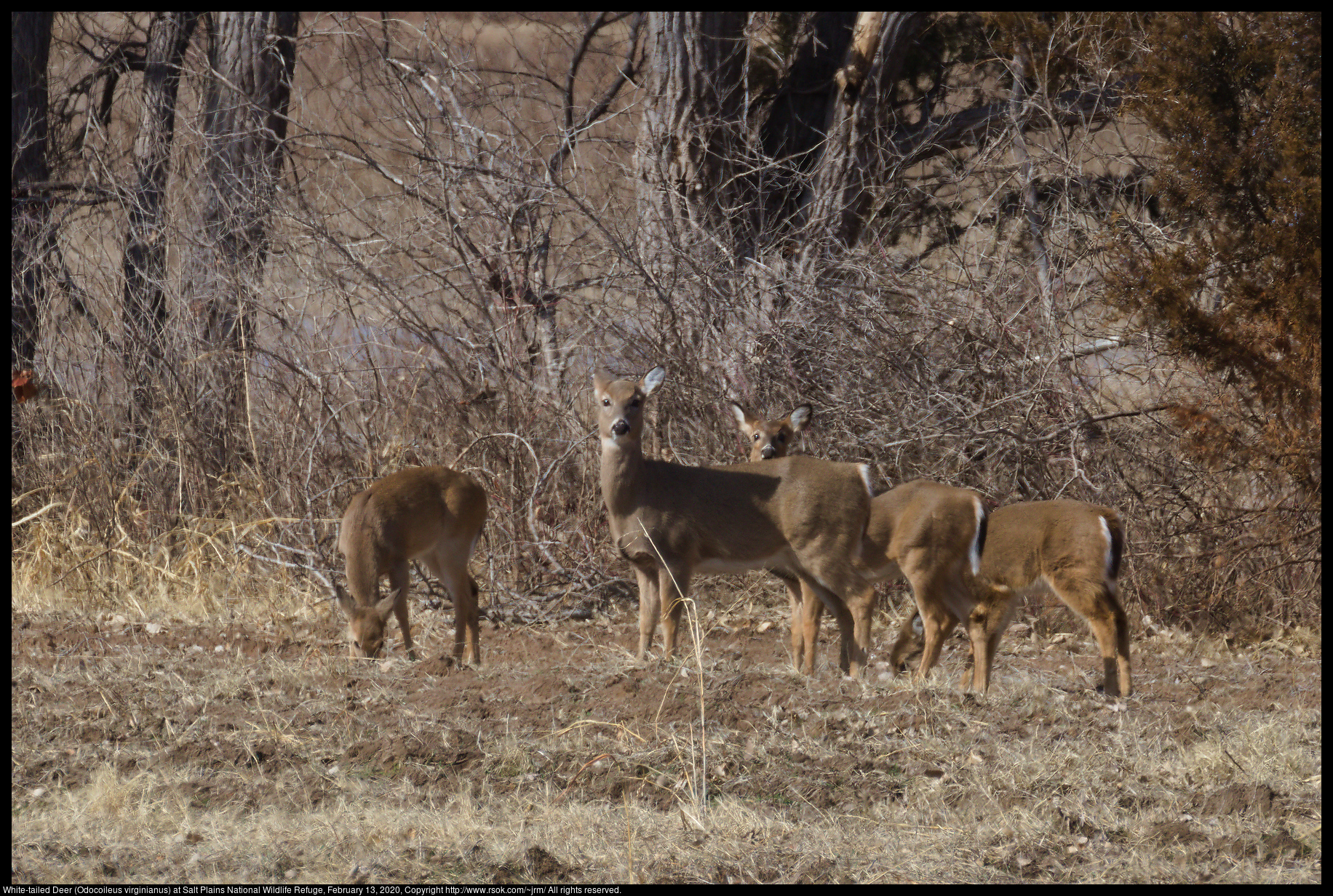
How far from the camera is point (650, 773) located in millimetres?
5121

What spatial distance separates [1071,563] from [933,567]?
713 millimetres

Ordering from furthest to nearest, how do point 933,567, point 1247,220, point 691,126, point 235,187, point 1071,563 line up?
point 235,187, point 691,126, point 1247,220, point 933,567, point 1071,563

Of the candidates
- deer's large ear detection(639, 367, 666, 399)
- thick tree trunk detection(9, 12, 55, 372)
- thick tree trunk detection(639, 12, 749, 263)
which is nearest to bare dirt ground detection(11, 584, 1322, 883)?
deer's large ear detection(639, 367, 666, 399)

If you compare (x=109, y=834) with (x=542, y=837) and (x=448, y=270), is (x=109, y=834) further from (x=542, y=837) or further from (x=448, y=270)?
(x=448, y=270)

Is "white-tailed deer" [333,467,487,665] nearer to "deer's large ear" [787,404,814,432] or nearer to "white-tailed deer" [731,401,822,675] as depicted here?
"white-tailed deer" [731,401,822,675]

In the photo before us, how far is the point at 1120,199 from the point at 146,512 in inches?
299

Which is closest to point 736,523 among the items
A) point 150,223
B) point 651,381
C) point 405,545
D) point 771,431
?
point 651,381

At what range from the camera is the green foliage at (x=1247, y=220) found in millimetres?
7527

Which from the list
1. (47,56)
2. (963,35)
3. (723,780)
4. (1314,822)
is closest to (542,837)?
(723,780)

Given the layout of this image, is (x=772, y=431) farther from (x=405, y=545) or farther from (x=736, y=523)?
(x=405, y=545)

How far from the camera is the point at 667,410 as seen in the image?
9.65 metres

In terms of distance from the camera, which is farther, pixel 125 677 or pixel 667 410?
pixel 667 410

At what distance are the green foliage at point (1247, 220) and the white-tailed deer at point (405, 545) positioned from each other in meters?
4.25

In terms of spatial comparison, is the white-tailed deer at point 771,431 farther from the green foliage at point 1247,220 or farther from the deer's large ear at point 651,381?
the green foliage at point 1247,220
